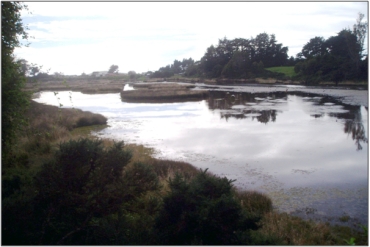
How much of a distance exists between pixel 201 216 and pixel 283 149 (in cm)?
1121

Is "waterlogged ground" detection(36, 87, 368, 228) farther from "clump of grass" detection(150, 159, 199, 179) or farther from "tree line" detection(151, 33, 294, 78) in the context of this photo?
"tree line" detection(151, 33, 294, 78)

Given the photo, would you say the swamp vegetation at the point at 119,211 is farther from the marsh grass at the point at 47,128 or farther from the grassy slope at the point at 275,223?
the marsh grass at the point at 47,128

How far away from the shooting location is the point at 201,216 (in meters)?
4.86

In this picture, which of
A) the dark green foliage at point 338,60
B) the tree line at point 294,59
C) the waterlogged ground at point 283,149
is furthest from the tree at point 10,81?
the dark green foliage at point 338,60

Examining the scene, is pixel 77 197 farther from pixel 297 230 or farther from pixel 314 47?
pixel 314 47

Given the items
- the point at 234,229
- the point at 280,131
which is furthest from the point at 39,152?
the point at 280,131

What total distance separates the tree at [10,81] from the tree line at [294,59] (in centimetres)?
3050

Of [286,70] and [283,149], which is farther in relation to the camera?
[286,70]

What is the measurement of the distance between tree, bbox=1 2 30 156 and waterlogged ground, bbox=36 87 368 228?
19.7 ft

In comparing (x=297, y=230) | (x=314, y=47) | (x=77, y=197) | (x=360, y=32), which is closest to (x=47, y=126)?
(x=77, y=197)

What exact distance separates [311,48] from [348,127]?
160 feet

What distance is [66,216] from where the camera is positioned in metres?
5.55

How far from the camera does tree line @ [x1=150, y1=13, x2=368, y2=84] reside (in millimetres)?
45844

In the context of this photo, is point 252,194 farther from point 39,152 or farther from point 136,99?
point 136,99
